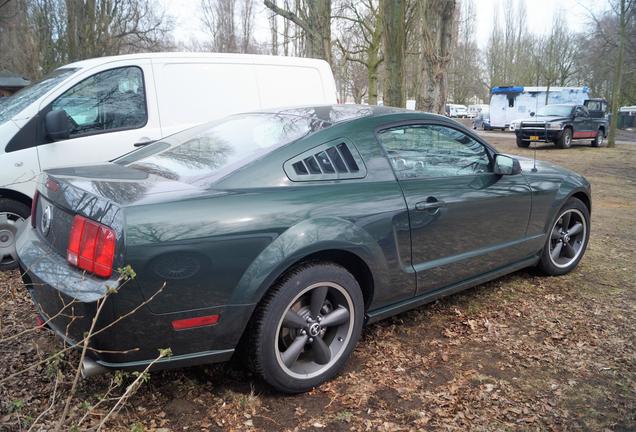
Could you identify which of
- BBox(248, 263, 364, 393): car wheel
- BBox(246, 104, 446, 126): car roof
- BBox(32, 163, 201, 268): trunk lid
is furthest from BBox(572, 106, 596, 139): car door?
BBox(32, 163, 201, 268): trunk lid

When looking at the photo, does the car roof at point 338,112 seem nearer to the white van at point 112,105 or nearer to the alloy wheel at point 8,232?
the white van at point 112,105

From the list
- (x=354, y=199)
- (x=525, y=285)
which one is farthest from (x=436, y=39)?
(x=354, y=199)

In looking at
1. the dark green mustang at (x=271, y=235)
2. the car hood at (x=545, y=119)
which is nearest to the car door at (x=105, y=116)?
the dark green mustang at (x=271, y=235)

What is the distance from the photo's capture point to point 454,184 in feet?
11.3

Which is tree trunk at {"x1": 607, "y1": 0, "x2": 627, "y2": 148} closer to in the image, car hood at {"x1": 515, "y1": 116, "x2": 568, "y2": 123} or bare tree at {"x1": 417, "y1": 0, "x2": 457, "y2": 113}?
car hood at {"x1": 515, "y1": 116, "x2": 568, "y2": 123}

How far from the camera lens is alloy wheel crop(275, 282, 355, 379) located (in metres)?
2.70

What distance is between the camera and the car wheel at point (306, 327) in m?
2.56

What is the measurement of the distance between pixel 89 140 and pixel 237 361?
3.01m

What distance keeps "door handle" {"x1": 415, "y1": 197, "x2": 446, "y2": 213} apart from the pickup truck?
16.5 m

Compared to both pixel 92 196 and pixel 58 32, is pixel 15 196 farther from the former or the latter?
pixel 58 32

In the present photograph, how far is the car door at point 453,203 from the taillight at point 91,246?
172 cm

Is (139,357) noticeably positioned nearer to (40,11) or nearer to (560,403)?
(560,403)

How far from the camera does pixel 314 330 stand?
276cm

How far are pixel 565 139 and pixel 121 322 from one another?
20.0 m
